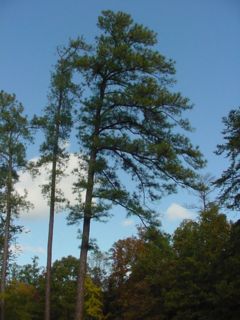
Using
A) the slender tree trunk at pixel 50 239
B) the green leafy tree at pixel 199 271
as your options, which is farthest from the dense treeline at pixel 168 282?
the slender tree trunk at pixel 50 239

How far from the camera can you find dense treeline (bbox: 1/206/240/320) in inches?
1002

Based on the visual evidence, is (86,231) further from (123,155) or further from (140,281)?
(140,281)

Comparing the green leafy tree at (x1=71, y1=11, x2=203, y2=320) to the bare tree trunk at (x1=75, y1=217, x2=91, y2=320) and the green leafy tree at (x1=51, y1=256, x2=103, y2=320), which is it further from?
the green leafy tree at (x1=51, y1=256, x2=103, y2=320)

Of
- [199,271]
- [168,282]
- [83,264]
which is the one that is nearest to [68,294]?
[168,282]

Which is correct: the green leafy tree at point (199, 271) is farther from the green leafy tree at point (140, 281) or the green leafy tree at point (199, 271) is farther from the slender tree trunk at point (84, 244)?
the slender tree trunk at point (84, 244)

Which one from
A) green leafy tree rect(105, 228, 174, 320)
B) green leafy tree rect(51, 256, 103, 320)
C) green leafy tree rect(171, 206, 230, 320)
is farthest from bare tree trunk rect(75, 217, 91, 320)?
green leafy tree rect(51, 256, 103, 320)

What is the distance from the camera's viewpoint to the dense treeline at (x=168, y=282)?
25453 mm

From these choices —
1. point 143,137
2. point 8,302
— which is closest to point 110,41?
point 143,137

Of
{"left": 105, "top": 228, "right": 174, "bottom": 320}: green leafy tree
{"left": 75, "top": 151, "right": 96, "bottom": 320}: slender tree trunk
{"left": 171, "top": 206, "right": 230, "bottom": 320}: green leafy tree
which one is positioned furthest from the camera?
{"left": 105, "top": 228, "right": 174, "bottom": 320}: green leafy tree

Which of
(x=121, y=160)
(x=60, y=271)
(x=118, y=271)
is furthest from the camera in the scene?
(x=60, y=271)

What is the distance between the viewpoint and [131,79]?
770 inches

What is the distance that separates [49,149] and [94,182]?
576cm

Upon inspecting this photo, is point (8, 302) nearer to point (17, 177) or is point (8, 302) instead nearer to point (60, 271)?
point (17, 177)

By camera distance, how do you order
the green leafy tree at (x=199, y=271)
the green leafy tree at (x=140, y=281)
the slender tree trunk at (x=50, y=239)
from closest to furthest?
the slender tree trunk at (x=50, y=239)
the green leafy tree at (x=199, y=271)
the green leafy tree at (x=140, y=281)
